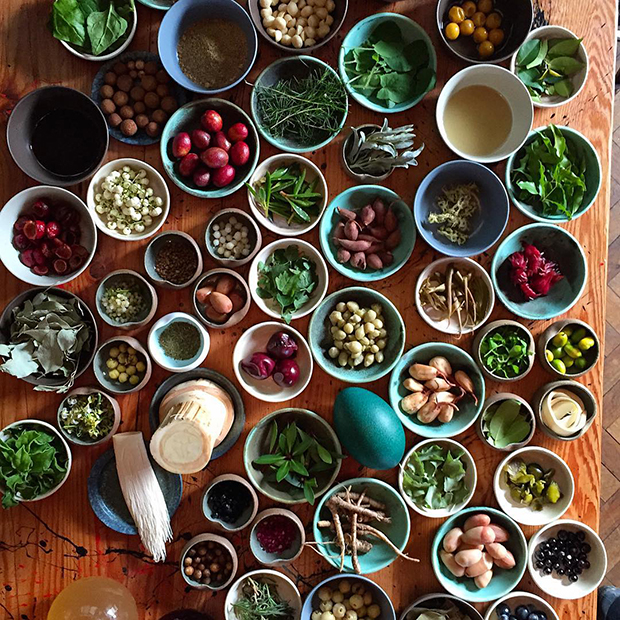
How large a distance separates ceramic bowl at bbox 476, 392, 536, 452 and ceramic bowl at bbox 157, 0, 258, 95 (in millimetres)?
1265

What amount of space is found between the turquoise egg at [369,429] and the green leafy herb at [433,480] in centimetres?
11

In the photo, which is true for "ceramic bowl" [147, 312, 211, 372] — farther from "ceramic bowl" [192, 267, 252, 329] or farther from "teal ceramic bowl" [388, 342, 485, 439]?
"teal ceramic bowl" [388, 342, 485, 439]

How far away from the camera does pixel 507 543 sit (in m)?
1.84

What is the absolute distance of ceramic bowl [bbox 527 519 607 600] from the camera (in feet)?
5.87

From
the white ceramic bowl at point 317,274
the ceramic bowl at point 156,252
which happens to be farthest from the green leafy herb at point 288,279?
the ceramic bowl at point 156,252

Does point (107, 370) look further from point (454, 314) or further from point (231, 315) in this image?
point (454, 314)

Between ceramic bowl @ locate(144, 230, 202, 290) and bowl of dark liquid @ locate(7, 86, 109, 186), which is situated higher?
bowl of dark liquid @ locate(7, 86, 109, 186)

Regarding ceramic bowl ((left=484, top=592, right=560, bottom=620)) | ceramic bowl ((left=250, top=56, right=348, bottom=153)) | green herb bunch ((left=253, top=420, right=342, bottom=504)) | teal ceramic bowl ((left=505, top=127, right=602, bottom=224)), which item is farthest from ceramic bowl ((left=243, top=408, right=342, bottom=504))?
teal ceramic bowl ((left=505, top=127, right=602, bottom=224))

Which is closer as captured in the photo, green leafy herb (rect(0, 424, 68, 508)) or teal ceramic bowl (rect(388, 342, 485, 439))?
green leafy herb (rect(0, 424, 68, 508))

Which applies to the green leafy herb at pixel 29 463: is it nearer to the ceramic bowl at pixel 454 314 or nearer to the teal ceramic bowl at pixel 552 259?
the ceramic bowl at pixel 454 314

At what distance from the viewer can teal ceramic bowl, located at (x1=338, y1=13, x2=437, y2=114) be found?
5.76 ft

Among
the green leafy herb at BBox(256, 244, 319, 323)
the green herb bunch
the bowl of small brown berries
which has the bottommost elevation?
Result: the green herb bunch

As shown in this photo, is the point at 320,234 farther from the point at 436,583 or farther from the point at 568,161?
the point at 436,583

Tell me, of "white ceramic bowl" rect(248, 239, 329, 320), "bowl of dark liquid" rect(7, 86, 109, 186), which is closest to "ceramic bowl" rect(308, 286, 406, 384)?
"white ceramic bowl" rect(248, 239, 329, 320)
